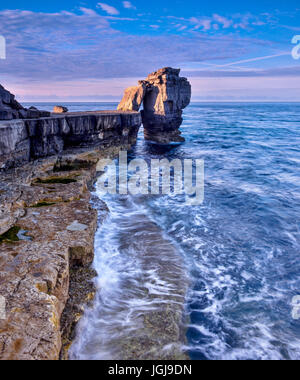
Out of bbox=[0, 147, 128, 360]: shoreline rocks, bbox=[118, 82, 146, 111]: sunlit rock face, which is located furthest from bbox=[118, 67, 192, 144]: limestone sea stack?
bbox=[0, 147, 128, 360]: shoreline rocks

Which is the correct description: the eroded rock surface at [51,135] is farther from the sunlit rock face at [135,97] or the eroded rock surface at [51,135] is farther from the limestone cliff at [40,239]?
the sunlit rock face at [135,97]

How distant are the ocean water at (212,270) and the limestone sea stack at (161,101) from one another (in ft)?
43.9

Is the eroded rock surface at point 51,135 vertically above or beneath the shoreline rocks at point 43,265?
above

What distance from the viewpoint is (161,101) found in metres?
22.4

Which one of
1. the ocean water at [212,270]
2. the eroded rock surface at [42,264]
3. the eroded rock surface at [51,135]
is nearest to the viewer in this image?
the eroded rock surface at [42,264]

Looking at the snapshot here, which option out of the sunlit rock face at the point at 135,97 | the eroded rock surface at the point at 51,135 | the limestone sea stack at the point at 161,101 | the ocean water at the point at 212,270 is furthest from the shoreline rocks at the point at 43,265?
the limestone sea stack at the point at 161,101

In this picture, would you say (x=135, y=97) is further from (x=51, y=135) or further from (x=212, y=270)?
(x=212, y=270)

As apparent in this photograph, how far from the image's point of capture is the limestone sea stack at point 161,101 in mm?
22125

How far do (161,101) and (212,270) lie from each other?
63.1 ft

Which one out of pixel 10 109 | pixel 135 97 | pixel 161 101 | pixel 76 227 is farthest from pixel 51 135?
pixel 161 101

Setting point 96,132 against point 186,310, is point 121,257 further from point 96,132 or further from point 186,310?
point 96,132
